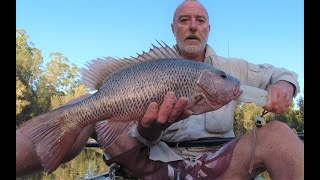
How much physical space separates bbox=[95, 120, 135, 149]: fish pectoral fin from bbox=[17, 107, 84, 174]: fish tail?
0.30ft

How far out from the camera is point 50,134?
3.82 ft

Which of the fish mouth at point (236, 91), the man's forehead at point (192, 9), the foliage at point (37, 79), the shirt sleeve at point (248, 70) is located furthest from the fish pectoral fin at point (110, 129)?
the foliage at point (37, 79)

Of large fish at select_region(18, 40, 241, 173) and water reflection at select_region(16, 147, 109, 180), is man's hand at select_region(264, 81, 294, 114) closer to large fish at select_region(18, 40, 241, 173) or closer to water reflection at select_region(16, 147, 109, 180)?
large fish at select_region(18, 40, 241, 173)

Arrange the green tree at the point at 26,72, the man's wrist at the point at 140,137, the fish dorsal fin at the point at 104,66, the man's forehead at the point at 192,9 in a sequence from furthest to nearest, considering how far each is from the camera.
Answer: the green tree at the point at 26,72
the man's forehead at the point at 192,9
the man's wrist at the point at 140,137
the fish dorsal fin at the point at 104,66

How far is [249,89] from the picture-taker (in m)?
1.28

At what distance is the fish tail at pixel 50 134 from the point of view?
1.16 m

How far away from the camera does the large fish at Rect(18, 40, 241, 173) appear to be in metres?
1.17

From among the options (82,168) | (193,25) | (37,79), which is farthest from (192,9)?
(37,79)

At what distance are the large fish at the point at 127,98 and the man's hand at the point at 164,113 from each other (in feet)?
0.06

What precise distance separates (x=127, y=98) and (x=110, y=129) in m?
0.14

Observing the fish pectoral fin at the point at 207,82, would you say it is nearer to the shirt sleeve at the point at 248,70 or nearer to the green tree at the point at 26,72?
the shirt sleeve at the point at 248,70

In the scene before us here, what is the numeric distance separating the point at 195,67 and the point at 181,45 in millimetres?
580
